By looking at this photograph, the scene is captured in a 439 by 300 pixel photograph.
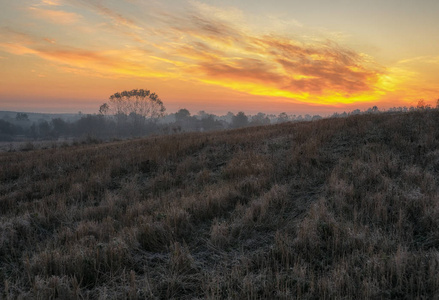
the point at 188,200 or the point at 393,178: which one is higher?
the point at 393,178

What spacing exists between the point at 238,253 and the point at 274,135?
9073 mm

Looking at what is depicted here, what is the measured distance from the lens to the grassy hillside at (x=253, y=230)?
3.00 metres

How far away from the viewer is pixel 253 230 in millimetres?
4473

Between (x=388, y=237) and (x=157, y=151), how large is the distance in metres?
9.69

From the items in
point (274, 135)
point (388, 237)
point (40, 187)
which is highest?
point (274, 135)

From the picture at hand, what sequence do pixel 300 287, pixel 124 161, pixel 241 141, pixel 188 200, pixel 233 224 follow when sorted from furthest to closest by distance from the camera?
pixel 241 141 → pixel 124 161 → pixel 188 200 → pixel 233 224 → pixel 300 287

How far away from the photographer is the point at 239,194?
19.7ft

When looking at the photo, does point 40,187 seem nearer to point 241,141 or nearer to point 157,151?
point 157,151

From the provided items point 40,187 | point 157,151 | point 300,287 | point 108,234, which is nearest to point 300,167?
point 300,287

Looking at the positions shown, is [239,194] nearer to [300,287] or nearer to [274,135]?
[300,287]

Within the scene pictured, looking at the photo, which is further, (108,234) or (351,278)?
(108,234)

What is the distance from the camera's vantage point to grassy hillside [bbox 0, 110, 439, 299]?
3.00 metres

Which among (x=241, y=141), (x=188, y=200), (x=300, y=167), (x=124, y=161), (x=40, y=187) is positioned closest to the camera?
(x=188, y=200)

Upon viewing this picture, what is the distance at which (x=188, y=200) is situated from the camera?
579cm
